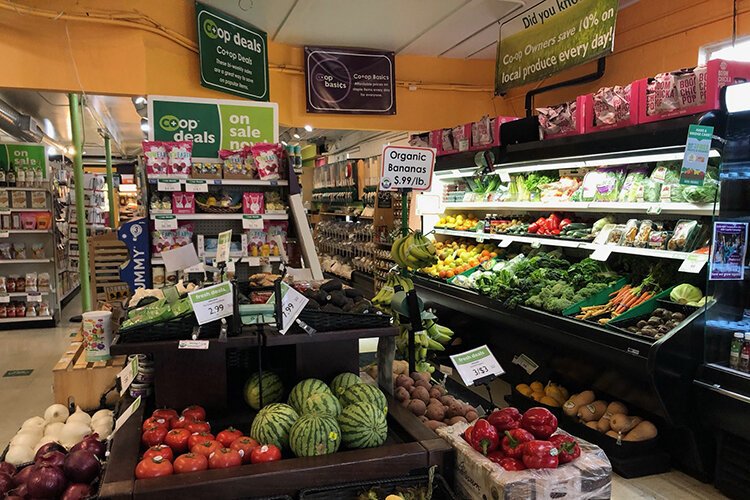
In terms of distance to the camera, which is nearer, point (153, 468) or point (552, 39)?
point (153, 468)

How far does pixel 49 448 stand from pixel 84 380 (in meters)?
0.85

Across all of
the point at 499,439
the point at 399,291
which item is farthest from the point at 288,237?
the point at 499,439

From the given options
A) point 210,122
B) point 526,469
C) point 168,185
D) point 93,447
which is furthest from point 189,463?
point 210,122

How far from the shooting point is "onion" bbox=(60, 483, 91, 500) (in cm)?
181

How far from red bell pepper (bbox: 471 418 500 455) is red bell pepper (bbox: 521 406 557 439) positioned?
139mm

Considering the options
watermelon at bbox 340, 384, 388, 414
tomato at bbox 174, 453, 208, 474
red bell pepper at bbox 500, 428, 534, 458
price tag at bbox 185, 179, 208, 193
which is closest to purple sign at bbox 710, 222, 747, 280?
red bell pepper at bbox 500, 428, 534, 458

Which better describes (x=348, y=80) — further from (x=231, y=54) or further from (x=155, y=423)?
(x=155, y=423)

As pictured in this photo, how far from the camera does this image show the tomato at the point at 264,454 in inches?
71.0

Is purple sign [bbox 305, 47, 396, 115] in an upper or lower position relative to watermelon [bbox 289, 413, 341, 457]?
upper

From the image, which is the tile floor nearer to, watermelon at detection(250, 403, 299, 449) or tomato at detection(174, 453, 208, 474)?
watermelon at detection(250, 403, 299, 449)

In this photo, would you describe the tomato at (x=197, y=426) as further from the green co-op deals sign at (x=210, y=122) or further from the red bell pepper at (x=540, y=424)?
the green co-op deals sign at (x=210, y=122)

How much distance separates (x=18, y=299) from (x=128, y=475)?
813 cm

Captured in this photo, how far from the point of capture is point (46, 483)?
1848 millimetres

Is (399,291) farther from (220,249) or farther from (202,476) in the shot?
(202,476)
